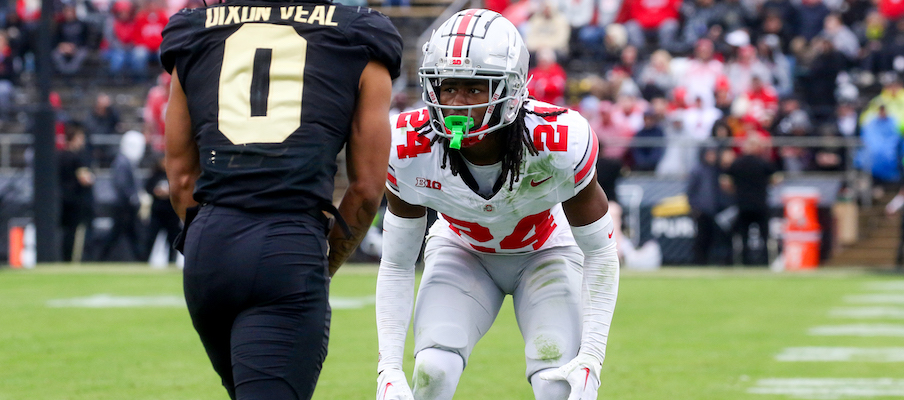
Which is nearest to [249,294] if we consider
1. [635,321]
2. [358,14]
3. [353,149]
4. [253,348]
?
[253,348]

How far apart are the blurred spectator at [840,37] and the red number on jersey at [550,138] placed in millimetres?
13498

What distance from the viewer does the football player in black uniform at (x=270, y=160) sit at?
2.94 m

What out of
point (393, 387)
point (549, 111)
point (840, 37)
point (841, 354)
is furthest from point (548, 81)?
point (393, 387)

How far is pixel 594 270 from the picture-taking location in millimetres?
4062

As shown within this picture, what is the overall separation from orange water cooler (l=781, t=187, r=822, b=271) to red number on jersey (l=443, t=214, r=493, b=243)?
10.6m

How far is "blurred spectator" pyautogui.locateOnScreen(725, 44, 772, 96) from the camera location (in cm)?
1558

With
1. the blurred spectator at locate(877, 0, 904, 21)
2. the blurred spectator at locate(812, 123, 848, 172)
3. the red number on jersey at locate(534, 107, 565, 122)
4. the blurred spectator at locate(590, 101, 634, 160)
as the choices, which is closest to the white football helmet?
the red number on jersey at locate(534, 107, 565, 122)

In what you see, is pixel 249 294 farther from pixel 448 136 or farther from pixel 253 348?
pixel 448 136

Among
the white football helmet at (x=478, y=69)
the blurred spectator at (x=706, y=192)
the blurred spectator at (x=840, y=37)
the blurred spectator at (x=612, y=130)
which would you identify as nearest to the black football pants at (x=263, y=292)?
the white football helmet at (x=478, y=69)

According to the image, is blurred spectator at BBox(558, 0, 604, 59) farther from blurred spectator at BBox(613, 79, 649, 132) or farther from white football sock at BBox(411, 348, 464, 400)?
white football sock at BBox(411, 348, 464, 400)

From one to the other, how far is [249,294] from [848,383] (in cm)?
474

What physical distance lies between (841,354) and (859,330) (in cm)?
135

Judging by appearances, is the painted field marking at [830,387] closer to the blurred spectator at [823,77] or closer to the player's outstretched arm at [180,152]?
the player's outstretched arm at [180,152]

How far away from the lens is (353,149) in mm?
3262
